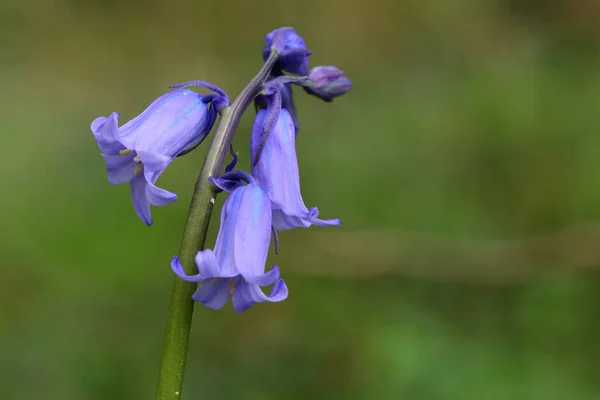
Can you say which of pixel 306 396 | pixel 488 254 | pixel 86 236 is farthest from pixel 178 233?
pixel 488 254

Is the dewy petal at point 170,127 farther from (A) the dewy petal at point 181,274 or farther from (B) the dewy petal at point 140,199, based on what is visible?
(A) the dewy petal at point 181,274

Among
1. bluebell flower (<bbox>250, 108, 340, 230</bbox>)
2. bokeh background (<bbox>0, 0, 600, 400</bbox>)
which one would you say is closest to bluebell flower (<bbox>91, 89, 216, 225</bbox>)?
bluebell flower (<bbox>250, 108, 340, 230</bbox>)

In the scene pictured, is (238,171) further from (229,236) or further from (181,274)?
(181,274)

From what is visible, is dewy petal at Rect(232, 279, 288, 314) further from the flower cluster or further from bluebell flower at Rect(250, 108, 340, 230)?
bluebell flower at Rect(250, 108, 340, 230)

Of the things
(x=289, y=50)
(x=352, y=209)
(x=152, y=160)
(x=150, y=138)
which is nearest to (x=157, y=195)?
(x=152, y=160)

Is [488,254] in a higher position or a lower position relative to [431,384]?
higher

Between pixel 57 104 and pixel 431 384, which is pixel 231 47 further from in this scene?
pixel 431 384

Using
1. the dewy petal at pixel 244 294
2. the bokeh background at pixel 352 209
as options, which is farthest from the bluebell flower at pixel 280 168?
the bokeh background at pixel 352 209
